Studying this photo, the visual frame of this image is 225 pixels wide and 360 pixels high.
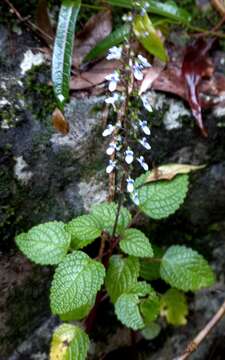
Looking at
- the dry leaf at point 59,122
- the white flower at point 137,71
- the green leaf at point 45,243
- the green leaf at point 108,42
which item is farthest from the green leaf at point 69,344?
the green leaf at point 108,42

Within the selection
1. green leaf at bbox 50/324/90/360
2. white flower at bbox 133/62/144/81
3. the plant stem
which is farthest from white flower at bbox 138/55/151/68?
the plant stem

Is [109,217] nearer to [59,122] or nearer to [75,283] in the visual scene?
[75,283]

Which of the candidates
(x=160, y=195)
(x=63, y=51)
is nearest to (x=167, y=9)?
(x=63, y=51)

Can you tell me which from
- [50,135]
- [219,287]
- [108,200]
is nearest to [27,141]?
[50,135]

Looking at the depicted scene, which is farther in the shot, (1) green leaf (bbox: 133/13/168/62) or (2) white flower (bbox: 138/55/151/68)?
(1) green leaf (bbox: 133/13/168/62)

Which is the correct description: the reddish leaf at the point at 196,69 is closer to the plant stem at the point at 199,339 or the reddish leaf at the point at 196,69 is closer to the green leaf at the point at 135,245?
the green leaf at the point at 135,245

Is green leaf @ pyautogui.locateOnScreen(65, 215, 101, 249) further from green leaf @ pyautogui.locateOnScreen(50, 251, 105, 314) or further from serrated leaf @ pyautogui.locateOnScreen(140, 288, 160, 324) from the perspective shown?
serrated leaf @ pyautogui.locateOnScreen(140, 288, 160, 324)
